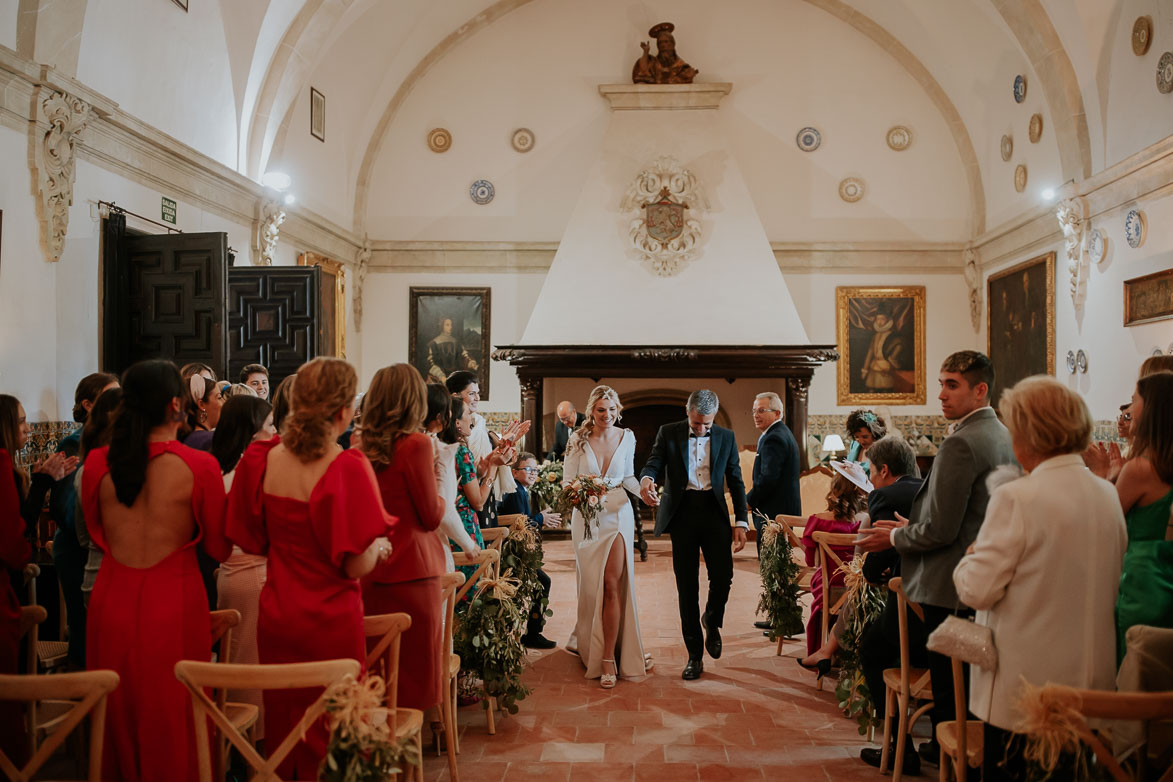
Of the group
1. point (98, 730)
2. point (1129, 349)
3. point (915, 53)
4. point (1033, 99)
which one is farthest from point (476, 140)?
point (98, 730)

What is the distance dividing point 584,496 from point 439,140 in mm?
9230

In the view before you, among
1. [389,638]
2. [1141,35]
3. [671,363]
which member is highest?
[1141,35]

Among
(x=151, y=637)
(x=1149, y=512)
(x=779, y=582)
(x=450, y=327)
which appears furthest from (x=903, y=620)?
(x=450, y=327)

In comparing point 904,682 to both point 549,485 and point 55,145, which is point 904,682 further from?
point 55,145

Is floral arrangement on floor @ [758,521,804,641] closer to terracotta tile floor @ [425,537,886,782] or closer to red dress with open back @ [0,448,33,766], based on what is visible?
terracotta tile floor @ [425,537,886,782]

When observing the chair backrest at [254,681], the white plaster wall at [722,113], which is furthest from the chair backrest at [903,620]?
the white plaster wall at [722,113]

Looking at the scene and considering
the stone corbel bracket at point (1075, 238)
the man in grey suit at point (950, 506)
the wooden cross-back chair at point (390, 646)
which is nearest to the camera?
the wooden cross-back chair at point (390, 646)

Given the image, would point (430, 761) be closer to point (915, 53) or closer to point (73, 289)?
point (73, 289)

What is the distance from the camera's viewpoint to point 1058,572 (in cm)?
248

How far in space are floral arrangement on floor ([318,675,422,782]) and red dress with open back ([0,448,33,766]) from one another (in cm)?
146

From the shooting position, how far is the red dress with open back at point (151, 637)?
104 inches

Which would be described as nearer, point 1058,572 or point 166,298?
point 1058,572

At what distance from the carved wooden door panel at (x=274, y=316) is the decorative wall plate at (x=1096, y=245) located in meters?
7.94

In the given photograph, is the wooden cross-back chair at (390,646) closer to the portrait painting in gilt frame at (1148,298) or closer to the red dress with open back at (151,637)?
the red dress with open back at (151,637)
